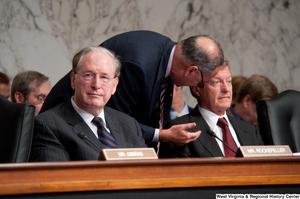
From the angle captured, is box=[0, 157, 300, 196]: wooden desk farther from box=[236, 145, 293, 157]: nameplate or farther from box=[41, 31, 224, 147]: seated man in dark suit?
box=[41, 31, 224, 147]: seated man in dark suit

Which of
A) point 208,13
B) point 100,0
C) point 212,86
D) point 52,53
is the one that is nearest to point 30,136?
point 212,86

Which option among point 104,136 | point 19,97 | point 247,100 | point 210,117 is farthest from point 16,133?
point 247,100

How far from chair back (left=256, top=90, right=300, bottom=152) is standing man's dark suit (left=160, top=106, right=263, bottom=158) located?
10 cm

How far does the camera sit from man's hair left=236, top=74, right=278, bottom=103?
353 cm

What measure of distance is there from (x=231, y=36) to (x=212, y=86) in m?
2.29

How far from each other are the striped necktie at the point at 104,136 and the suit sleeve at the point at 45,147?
210 millimetres

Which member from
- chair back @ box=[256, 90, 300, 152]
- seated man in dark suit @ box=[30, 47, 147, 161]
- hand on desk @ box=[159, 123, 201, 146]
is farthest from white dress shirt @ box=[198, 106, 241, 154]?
seated man in dark suit @ box=[30, 47, 147, 161]

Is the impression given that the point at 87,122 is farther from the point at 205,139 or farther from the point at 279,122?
the point at 279,122

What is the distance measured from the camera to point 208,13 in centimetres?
468

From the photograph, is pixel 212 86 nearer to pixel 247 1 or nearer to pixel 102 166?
pixel 102 166

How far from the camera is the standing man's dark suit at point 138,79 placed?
237 cm

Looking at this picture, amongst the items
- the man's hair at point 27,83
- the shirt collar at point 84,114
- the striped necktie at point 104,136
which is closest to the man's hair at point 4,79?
the man's hair at point 27,83

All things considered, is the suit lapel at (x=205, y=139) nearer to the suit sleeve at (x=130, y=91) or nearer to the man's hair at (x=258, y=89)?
the suit sleeve at (x=130, y=91)

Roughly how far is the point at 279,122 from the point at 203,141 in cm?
50
